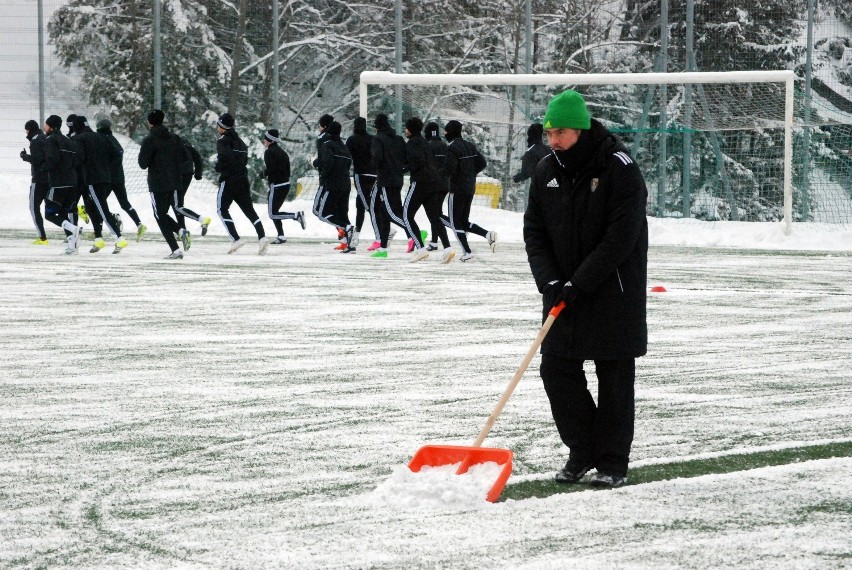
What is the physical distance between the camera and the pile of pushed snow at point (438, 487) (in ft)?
16.1

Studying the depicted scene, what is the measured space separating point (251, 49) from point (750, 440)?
25209mm

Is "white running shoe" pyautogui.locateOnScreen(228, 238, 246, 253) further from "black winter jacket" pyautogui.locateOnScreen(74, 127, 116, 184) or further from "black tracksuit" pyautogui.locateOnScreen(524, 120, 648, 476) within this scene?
"black tracksuit" pyautogui.locateOnScreen(524, 120, 648, 476)

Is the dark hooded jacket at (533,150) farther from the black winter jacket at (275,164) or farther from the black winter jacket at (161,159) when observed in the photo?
the black winter jacket at (161,159)

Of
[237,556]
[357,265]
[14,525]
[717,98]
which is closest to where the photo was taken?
[237,556]

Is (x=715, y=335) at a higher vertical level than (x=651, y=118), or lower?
lower

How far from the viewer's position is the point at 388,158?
18094mm

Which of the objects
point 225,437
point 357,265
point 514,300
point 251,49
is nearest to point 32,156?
point 357,265

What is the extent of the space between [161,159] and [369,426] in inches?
436

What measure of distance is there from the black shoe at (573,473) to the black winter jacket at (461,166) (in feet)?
40.7

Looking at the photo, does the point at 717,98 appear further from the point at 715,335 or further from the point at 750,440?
the point at 750,440

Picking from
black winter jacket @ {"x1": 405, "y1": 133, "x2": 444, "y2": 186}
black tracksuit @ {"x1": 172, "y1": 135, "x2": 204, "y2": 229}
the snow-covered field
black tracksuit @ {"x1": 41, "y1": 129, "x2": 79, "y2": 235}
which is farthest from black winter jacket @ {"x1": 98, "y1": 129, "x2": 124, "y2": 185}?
the snow-covered field

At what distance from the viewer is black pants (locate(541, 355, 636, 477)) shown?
5.26 m

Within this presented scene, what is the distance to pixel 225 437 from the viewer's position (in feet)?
20.6

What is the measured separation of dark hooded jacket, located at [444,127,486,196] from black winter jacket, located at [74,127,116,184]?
→ 182 inches
